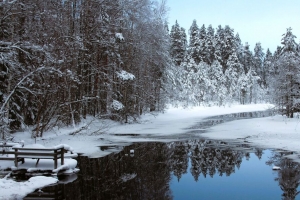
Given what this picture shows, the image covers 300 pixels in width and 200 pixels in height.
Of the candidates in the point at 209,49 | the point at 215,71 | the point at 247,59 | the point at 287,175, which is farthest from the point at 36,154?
the point at 247,59

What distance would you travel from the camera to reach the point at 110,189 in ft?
32.3

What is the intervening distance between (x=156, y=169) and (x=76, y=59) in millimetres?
14722

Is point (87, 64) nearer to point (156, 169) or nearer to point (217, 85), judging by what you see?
point (156, 169)

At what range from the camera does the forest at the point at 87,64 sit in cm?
1773

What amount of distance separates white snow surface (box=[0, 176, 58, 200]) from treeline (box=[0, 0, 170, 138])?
4548mm

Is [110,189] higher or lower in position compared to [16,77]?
lower

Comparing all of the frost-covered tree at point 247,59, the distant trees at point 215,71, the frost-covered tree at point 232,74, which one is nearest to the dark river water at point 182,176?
the distant trees at point 215,71

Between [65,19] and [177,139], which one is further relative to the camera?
[65,19]

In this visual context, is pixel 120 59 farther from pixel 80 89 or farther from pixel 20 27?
pixel 20 27

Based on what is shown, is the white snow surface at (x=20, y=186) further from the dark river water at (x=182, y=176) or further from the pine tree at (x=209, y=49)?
the pine tree at (x=209, y=49)

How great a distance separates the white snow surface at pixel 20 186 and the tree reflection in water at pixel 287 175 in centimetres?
817

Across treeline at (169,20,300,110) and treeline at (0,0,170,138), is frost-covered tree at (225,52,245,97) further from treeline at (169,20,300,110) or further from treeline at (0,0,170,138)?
treeline at (0,0,170,138)

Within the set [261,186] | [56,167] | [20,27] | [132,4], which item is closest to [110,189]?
[56,167]

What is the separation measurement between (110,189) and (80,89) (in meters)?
18.2
